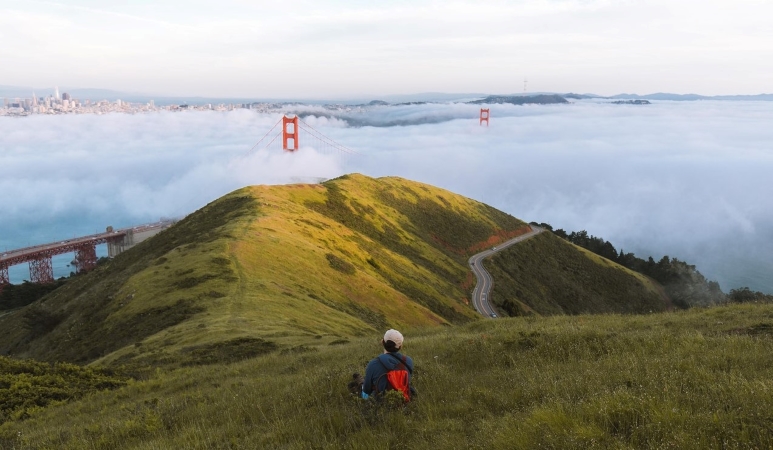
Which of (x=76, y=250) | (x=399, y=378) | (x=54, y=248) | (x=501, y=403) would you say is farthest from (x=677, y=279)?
(x=54, y=248)

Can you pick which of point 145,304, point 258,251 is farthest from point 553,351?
point 258,251

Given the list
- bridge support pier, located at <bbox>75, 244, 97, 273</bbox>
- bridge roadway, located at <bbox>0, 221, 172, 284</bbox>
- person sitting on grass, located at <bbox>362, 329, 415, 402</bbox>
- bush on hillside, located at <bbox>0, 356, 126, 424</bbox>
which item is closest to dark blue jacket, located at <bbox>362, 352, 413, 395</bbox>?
person sitting on grass, located at <bbox>362, 329, 415, 402</bbox>

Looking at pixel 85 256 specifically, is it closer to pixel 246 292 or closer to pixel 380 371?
pixel 246 292

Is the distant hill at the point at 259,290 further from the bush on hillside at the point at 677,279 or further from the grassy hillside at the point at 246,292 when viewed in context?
the bush on hillside at the point at 677,279

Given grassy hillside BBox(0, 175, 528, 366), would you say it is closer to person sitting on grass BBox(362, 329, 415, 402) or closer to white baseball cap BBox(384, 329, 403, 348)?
person sitting on grass BBox(362, 329, 415, 402)

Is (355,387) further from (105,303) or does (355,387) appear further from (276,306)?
(105,303)

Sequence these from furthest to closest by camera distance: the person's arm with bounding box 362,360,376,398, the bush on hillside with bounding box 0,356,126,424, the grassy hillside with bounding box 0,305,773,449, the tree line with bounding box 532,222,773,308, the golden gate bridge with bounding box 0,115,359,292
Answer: the golden gate bridge with bounding box 0,115,359,292, the tree line with bounding box 532,222,773,308, the bush on hillside with bounding box 0,356,126,424, the person's arm with bounding box 362,360,376,398, the grassy hillside with bounding box 0,305,773,449
